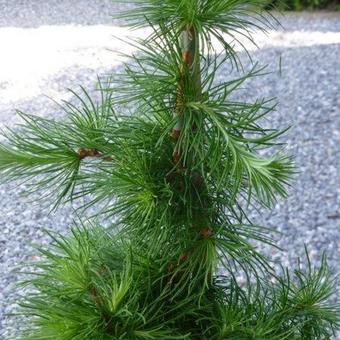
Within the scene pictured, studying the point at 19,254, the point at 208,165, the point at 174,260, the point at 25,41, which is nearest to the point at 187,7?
the point at 208,165

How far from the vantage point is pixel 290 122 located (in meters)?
3.47

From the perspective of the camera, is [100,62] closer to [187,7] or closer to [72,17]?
[72,17]

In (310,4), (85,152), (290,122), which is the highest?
(310,4)

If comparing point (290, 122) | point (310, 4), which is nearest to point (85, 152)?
point (290, 122)

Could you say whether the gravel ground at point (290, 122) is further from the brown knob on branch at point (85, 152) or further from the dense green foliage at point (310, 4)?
the brown knob on branch at point (85, 152)

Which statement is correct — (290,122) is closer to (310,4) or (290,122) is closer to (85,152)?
(310,4)

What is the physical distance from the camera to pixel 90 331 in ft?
2.56

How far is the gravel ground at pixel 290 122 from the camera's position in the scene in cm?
259

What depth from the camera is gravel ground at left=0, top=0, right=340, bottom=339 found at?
2.59 metres

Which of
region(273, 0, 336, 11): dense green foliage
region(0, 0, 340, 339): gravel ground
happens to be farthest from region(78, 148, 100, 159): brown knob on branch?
region(273, 0, 336, 11): dense green foliage

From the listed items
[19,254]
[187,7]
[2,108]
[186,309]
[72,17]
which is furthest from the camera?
[72,17]

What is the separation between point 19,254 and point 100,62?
7.01ft

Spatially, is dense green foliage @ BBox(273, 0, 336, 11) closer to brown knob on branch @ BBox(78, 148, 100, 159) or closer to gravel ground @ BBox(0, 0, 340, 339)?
gravel ground @ BBox(0, 0, 340, 339)

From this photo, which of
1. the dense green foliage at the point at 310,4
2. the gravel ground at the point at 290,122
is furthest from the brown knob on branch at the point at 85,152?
the dense green foliage at the point at 310,4
